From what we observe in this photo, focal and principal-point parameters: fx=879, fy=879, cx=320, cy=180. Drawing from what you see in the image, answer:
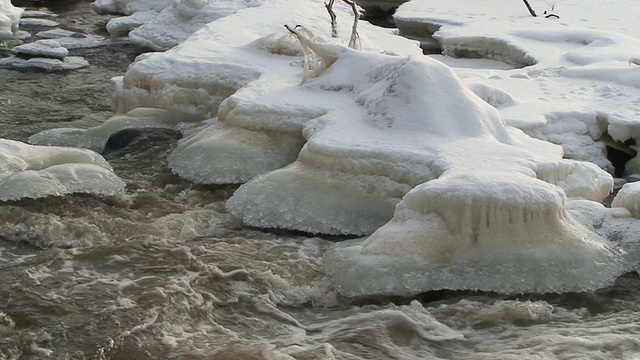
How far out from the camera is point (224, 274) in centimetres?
593

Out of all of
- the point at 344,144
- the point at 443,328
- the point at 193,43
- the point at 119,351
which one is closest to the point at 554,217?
the point at 443,328

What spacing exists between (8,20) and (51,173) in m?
8.03

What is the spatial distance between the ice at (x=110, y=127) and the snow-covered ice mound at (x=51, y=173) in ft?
2.61

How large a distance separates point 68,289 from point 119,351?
893mm

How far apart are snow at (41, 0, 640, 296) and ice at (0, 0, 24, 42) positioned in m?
4.39

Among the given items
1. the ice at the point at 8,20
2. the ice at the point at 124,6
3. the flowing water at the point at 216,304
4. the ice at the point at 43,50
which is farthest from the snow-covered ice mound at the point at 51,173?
the ice at the point at 124,6

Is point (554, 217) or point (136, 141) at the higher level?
point (554, 217)

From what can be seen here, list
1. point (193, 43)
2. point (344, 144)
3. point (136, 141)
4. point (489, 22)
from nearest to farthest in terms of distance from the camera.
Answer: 1. point (344, 144)
2. point (136, 141)
3. point (193, 43)
4. point (489, 22)

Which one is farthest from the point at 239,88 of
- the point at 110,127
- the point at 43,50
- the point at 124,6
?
the point at 124,6

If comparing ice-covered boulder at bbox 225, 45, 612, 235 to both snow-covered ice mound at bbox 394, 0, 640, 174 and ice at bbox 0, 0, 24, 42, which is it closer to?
snow-covered ice mound at bbox 394, 0, 640, 174

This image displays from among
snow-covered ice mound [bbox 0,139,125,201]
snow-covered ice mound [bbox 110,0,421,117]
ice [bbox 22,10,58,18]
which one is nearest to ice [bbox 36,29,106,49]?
ice [bbox 22,10,58,18]

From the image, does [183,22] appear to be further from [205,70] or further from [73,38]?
[205,70]

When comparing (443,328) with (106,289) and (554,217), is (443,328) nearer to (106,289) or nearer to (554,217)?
(554,217)

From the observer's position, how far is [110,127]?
8.92 meters
